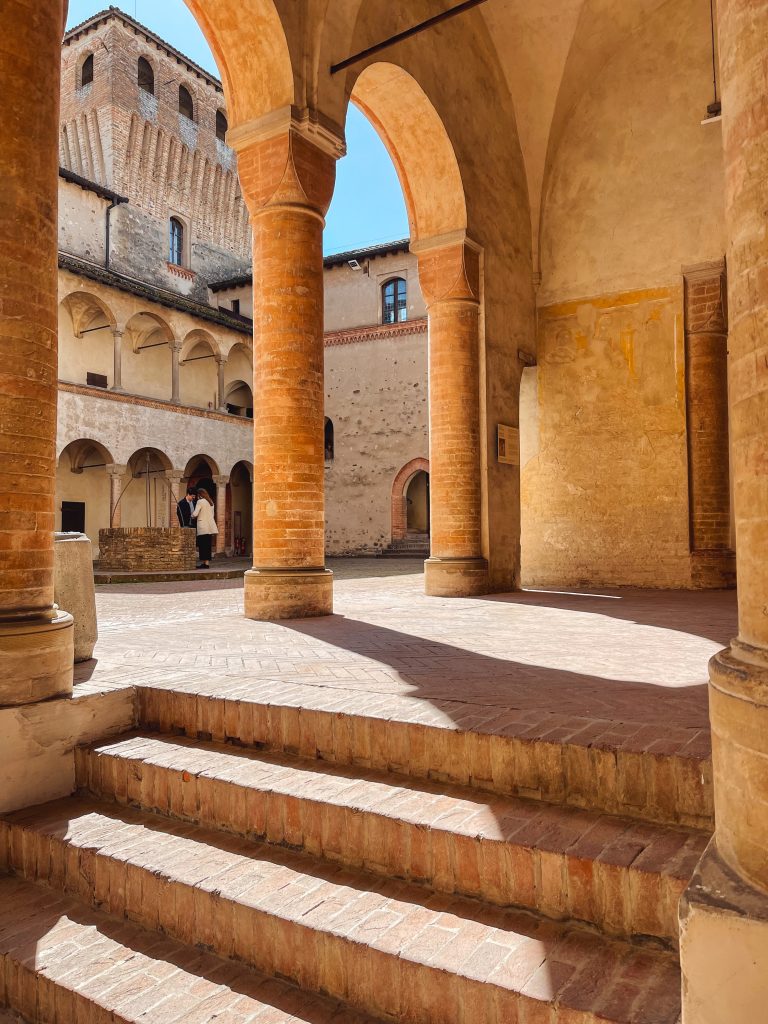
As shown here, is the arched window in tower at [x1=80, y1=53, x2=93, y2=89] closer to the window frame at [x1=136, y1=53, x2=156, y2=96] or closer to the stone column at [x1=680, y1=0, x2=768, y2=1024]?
the window frame at [x1=136, y1=53, x2=156, y2=96]

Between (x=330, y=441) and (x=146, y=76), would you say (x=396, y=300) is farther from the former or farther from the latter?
(x=146, y=76)

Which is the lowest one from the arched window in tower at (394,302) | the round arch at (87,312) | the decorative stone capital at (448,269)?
the decorative stone capital at (448,269)

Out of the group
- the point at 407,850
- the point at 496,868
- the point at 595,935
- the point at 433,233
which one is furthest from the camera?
the point at 433,233

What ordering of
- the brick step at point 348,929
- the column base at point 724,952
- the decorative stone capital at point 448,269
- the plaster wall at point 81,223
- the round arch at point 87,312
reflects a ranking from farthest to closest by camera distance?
the plaster wall at point 81,223 < the round arch at point 87,312 < the decorative stone capital at point 448,269 < the brick step at point 348,929 < the column base at point 724,952

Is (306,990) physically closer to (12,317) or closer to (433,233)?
(12,317)

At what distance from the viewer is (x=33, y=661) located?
355 centimetres

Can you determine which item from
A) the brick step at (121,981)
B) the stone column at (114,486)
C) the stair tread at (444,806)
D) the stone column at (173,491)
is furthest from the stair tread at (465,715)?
the stone column at (173,491)

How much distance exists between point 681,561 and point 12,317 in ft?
32.8

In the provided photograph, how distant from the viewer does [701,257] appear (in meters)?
11.2

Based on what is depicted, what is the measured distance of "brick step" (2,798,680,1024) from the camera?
206cm

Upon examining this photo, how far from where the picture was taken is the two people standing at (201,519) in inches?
729

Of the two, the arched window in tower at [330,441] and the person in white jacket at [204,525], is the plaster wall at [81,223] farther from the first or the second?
the person in white jacket at [204,525]

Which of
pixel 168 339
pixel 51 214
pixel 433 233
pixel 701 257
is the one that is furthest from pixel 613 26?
pixel 168 339

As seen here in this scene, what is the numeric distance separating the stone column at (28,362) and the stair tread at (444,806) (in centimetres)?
60
